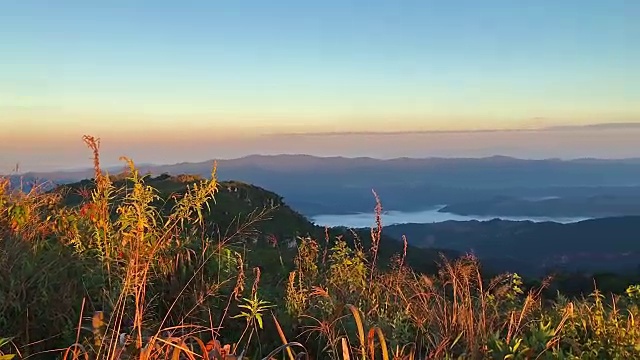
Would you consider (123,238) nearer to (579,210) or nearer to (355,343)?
(355,343)

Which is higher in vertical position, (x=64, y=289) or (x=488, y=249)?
(x=64, y=289)

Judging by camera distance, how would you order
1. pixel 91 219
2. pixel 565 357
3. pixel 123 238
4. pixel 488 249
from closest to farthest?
pixel 565 357
pixel 123 238
pixel 91 219
pixel 488 249

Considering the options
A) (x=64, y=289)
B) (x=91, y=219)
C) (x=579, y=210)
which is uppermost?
(x=91, y=219)

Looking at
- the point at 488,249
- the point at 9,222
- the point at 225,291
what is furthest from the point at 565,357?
the point at 488,249

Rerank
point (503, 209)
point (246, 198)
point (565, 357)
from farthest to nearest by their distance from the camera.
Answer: point (503, 209) → point (246, 198) → point (565, 357)

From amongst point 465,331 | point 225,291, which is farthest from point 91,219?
point 465,331

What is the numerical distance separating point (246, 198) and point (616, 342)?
74.3ft

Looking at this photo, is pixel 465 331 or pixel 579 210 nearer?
pixel 465 331

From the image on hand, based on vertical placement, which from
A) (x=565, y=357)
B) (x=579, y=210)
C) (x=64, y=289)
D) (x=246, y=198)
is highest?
(x=64, y=289)

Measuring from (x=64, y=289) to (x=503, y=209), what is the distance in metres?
77.9

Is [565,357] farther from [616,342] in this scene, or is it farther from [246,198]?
[246,198]

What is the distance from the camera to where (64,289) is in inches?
164

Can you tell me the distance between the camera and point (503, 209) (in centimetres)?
7819

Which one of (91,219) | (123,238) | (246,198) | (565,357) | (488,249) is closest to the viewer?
(565,357)
